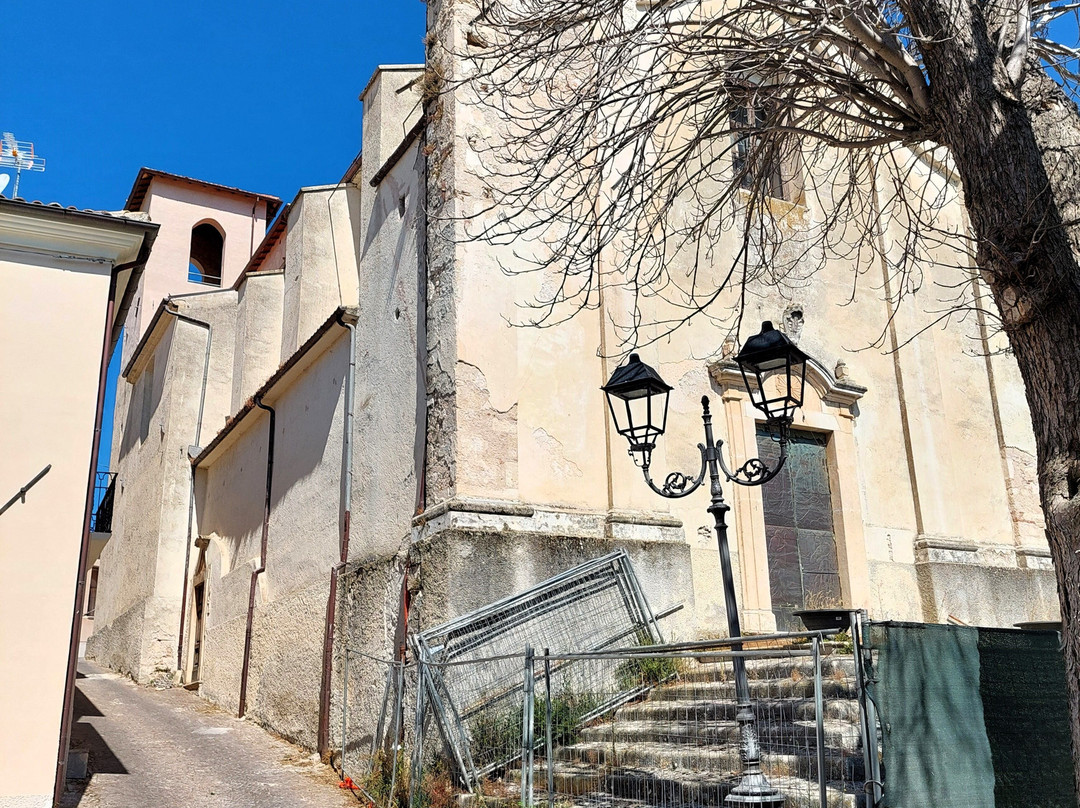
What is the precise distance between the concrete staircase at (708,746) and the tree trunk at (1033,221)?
1.90 metres

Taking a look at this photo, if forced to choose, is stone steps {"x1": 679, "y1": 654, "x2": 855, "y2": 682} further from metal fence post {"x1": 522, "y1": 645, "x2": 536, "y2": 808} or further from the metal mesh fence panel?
metal fence post {"x1": 522, "y1": 645, "x2": 536, "y2": 808}

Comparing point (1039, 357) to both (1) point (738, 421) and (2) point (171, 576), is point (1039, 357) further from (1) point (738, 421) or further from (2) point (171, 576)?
(2) point (171, 576)

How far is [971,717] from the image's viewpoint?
5461 millimetres

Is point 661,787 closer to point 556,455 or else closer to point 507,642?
point 507,642

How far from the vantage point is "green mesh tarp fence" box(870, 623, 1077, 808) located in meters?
5.05

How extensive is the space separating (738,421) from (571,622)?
11.9 ft

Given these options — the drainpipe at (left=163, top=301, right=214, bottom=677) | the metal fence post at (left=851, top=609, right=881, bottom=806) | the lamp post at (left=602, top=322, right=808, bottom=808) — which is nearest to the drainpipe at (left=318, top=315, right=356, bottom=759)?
the lamp post at (left=602, top=322, right=808, bottom=808)

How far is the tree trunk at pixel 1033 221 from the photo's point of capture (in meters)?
4.14

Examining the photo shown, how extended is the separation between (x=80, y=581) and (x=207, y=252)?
24005mm

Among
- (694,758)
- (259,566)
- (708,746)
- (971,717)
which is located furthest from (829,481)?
(259,566)

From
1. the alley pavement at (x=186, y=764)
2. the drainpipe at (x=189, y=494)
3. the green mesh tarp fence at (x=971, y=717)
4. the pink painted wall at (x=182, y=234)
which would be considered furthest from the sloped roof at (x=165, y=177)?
the green mesh tarp fence at (x=971, y=717)

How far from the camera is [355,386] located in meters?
11.1

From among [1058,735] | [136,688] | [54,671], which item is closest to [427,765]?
[54,671]

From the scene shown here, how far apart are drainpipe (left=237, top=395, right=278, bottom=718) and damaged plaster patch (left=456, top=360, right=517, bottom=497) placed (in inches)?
245
